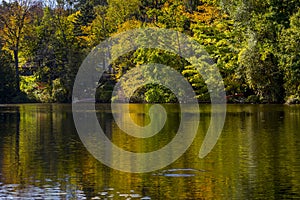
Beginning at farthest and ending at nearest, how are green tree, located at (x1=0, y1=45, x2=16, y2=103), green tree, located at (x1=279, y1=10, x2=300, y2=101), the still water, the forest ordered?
green tree, located at (x1=0, y1=45, x2=16, y2=103), the forest, green tree, located at (x1=279, y1=10, x2=300, y2=101), the still water

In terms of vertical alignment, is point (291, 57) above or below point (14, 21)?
below

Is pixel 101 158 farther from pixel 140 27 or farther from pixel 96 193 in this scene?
pixel 140 27

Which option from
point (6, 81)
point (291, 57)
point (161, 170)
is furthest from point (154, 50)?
point (161, 170)

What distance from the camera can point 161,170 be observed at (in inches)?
664

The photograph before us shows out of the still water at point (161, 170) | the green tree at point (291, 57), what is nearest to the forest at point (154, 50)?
the green tree at point (291, 57)

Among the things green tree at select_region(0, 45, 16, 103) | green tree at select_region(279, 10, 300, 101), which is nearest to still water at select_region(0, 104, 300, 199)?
green tree at select_region(279, 10, 300, 101)

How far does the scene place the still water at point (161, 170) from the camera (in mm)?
13656

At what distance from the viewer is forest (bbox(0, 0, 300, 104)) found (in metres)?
52.8

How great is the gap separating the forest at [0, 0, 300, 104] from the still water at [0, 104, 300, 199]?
2573cm

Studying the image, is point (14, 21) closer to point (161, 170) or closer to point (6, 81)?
point (6, 81)

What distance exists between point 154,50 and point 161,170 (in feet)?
158

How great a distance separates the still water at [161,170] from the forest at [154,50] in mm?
25731

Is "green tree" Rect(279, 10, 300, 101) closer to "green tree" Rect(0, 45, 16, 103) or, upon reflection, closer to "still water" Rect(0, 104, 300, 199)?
"still water" Rect(0, 104, 300, 199)

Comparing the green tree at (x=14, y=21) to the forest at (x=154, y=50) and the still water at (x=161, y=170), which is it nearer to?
the forest at (x=154, y=50)
